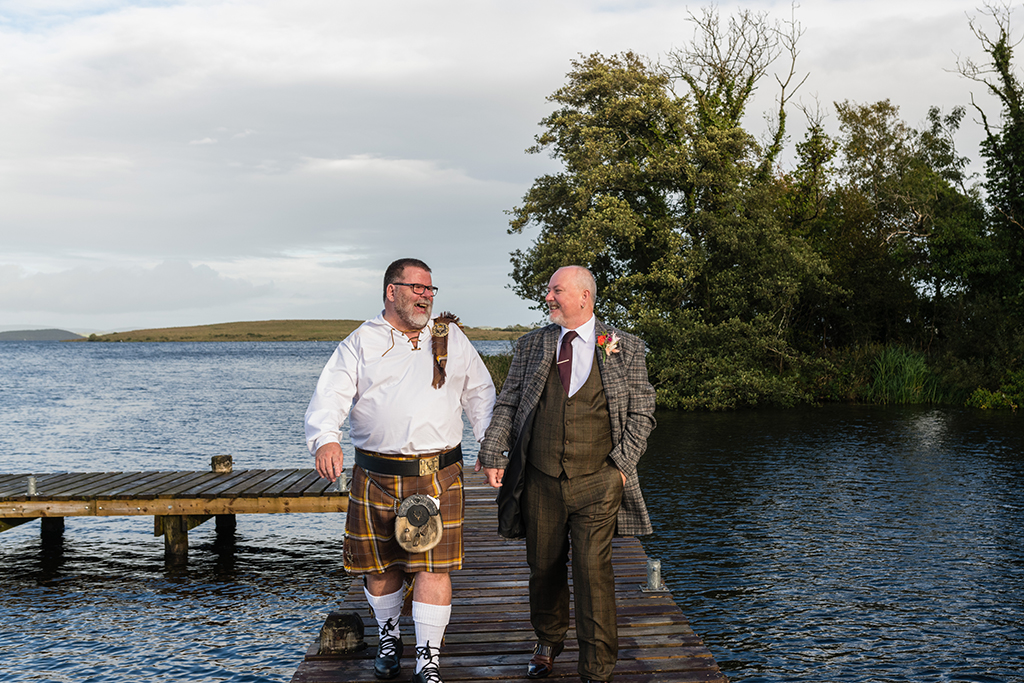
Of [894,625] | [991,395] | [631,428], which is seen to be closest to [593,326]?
[631,428]

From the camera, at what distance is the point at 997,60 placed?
29000mm

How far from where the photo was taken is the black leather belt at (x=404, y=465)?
168 inches

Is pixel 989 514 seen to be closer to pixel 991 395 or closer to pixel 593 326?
pixel 593 326

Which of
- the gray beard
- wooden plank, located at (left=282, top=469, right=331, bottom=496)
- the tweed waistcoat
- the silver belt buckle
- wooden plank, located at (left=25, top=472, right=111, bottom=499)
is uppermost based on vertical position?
the gray beard

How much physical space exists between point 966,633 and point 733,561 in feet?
9.51

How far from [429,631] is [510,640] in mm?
1060

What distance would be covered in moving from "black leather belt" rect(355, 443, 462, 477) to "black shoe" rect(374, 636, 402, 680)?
3.25ft

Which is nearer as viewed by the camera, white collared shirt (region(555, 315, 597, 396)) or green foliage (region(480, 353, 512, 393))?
white collared shirt (region(555, 315, 597, 396))

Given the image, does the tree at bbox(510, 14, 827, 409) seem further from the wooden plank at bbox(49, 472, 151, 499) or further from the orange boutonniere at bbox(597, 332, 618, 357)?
the orange boutonniere at bbox(597, 332, 618, 357)

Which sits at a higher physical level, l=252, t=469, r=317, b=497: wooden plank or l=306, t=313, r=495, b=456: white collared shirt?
l=306, t=313, r=495, b=456: white collared shirt

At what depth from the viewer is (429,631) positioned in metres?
4.31

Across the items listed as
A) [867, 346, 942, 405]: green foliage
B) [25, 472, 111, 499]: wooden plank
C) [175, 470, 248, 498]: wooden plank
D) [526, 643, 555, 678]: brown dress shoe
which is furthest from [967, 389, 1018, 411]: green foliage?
[526, 643, 555, 678]: brown dress shoe

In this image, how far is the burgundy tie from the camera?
4.27 metres

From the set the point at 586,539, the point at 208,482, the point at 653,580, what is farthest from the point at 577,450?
the point at 208,482
